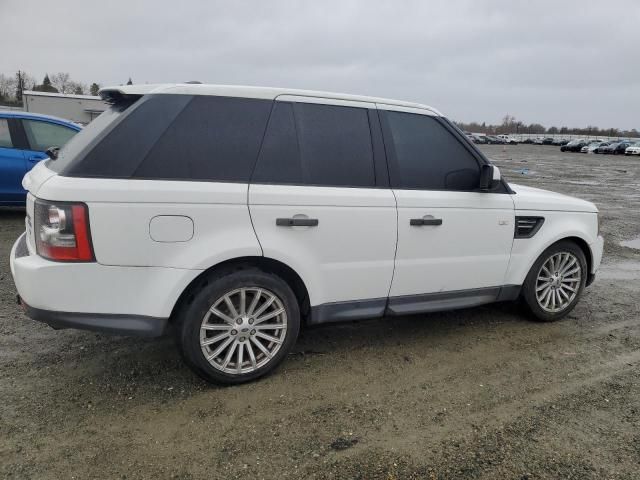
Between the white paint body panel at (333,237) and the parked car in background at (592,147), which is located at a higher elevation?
the white paint body panel at (333,237)

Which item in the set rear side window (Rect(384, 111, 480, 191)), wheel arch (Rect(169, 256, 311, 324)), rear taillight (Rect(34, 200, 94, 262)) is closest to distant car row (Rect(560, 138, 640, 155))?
rear side window (Rect(384, 111, 480, 191))

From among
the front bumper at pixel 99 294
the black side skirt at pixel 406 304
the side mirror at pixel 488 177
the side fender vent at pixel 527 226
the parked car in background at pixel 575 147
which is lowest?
the parked car in background at pixel 575 147

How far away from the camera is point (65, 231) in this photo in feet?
9.02

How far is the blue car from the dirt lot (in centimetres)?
384

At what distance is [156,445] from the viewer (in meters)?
2.69

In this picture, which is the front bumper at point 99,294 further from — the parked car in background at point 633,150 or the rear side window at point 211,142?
the parked car in background at point 633,150

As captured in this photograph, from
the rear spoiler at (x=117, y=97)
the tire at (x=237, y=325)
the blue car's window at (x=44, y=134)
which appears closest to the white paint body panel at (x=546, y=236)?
the tire at (x=237, y=325)

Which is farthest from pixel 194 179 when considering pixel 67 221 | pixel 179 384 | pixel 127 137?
A: pixel 179 384

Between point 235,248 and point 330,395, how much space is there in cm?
116

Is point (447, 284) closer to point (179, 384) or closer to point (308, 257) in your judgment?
point (308, 257)

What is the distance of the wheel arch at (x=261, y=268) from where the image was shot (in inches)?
122

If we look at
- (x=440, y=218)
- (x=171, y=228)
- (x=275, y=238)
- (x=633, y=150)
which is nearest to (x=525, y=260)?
(x=440, y=218)

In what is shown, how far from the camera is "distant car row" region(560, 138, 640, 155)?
50.7 meters

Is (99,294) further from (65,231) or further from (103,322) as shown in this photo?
(65,231)
